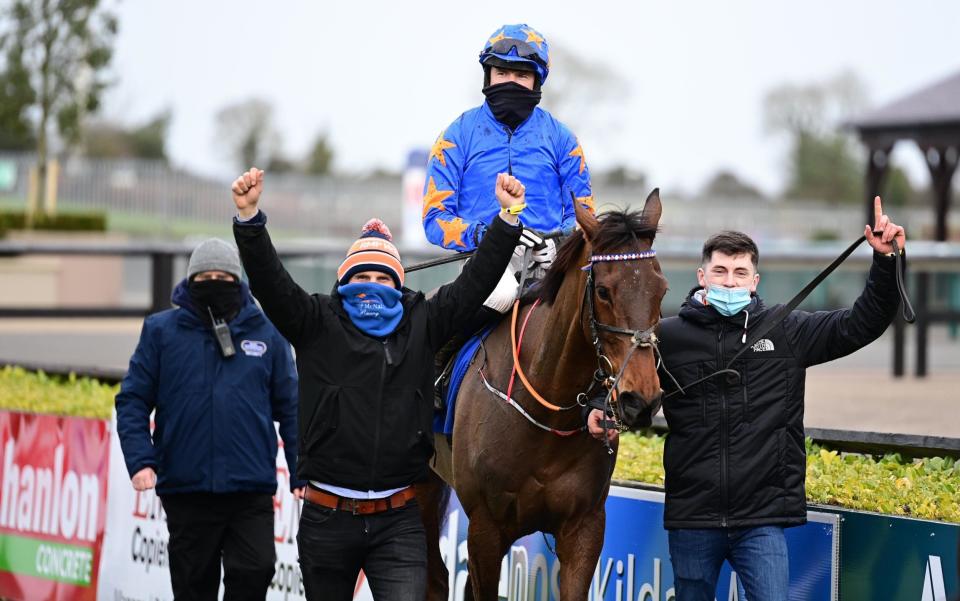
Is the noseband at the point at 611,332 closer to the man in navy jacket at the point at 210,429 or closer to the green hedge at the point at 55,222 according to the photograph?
the man in navy jacket at the point at 210,429

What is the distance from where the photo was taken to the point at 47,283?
898 inches

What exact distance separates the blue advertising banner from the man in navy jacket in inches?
38.7

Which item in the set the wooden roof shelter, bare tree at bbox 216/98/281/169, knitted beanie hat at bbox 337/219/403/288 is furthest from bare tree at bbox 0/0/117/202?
bare tree at bbox 216/98/281/169

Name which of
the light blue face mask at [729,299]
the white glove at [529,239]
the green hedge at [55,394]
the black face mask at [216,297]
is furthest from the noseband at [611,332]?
the green hedge at [55,394]

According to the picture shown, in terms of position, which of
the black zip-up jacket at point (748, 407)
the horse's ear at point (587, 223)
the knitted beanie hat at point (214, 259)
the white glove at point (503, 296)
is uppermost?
the horse's ear at point (587, 223)

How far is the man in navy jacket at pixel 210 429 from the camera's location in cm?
574

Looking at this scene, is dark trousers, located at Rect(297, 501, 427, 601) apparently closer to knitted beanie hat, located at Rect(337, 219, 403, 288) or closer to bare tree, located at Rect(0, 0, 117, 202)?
knitted beanie hat, located at Rect(337, 219, 403, 288)

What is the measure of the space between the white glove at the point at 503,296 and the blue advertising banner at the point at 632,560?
3.27ft

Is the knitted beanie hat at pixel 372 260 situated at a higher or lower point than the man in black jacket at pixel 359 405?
higher

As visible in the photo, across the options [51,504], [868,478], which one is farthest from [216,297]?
[51,504]

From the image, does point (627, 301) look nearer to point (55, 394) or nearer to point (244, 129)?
point (55, 394)

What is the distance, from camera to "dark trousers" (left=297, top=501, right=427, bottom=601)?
4562 millimetres

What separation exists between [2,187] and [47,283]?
1782 cm

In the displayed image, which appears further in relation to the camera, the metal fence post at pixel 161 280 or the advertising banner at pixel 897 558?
the metal fence post at pixel 161 280
